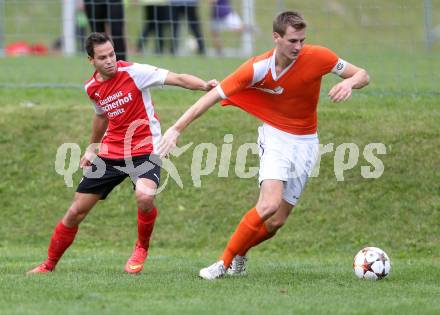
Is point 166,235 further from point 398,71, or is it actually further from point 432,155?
point 398,71

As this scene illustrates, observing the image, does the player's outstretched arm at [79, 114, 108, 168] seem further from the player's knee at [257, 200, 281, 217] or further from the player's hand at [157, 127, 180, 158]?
the player's knee at [257, 200, 281, 217]

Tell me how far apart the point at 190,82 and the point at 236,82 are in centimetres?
59

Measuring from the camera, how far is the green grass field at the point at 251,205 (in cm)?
727

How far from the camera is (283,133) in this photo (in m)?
8.02

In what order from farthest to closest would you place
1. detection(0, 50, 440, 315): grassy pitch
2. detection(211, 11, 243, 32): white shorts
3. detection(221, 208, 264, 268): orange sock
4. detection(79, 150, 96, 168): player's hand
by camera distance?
1. detection(211, 11, 243, 32): white shorts
2. detection(79, 150, 96, 168): player's hand
3. detection(0, 50, 440, 315): grassy pitch
4. detection(221, 208, 264, 268): orange sock

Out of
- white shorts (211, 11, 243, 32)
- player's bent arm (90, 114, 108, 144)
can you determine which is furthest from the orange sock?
white shorts (211, 11, 243, 32)

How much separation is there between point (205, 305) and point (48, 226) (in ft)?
16.9

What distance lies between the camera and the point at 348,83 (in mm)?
7426

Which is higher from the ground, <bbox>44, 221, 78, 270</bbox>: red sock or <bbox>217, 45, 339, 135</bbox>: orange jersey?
Result: <bbox>217, 45, 339, 135</bbox>: orange jersey

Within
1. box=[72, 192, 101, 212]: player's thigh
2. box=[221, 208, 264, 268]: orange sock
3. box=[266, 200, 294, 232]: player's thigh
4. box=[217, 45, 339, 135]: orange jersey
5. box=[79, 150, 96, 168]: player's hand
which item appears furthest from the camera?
box=[79, 150, 96, 168]: player's hand

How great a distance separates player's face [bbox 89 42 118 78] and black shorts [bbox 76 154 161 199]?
764 millimetres

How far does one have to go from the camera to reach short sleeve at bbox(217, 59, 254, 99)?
7.59 meters

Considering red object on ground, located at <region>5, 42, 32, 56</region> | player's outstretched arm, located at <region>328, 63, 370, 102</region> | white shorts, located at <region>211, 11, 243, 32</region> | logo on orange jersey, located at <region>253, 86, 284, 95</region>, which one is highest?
player's outstretched arm, located at <region>328, 63, 370, 102</region>

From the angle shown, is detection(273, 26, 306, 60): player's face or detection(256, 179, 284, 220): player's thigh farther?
detection(256, 179, 284, 220): player's thigh
